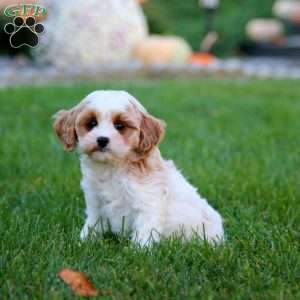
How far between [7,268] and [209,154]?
337 cm

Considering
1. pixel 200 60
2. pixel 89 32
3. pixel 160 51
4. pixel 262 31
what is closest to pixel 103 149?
pixel 89 32

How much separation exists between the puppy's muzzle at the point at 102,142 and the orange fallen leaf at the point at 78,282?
671 mm

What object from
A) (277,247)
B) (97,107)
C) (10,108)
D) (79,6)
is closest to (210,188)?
(277,247)

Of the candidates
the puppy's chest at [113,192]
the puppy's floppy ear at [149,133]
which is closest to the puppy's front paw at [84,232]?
the puppy's chest at [113,192]

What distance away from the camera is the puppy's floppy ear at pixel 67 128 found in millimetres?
3793

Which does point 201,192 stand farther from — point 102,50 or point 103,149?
point 102,50

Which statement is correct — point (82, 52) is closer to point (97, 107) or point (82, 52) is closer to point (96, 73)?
point (96, 73)

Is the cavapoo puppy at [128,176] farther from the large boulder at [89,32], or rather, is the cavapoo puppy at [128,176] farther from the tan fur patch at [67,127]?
the large boulder at [89,32]

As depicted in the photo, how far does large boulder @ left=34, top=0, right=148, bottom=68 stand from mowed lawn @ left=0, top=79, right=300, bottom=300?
391 centimetres

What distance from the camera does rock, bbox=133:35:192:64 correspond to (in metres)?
13.4

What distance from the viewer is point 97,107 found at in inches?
143

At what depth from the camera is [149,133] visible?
3730 millimetres

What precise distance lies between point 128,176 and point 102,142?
1.03 feet

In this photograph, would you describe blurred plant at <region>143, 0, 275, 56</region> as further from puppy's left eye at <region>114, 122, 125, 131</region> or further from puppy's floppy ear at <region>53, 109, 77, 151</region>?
puppy's left eye at <region>114, 122, 125, 131</region>
